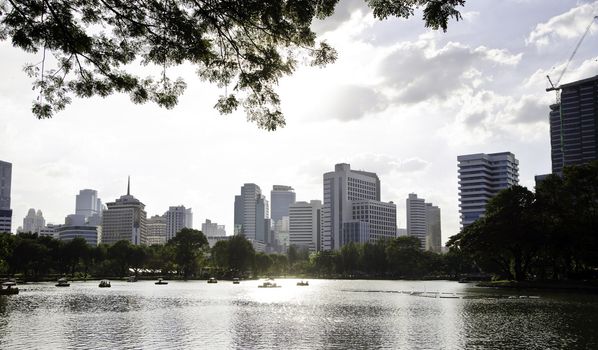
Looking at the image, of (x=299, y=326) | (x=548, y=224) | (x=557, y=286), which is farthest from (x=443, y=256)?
(x=299, y=326)

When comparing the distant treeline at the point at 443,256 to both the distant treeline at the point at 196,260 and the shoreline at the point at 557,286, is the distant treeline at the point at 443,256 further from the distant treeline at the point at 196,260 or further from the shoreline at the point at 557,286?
the shoreline at the point at 557,286

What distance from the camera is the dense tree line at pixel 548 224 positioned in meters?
80.6

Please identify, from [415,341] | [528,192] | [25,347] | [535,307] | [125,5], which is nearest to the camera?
[125,5]

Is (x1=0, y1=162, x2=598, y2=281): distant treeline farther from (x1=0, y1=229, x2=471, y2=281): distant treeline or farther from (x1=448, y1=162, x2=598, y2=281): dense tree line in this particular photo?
(x1=0, y1=229, x2=471, y2=281): distant treeline

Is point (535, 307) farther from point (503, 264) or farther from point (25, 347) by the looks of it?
point (503, 264)

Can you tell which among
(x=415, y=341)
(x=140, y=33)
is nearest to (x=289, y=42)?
(x=140, y=33)

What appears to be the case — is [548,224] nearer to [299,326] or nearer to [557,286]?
[557,286]

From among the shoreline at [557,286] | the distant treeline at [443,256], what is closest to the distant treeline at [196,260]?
the distant treeline at [443,256]

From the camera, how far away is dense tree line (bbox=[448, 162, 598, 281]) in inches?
3172

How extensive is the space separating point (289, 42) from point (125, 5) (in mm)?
4335

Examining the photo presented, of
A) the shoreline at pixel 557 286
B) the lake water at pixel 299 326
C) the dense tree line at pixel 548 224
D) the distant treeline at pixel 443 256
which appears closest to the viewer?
the lake water at pixel 299 326

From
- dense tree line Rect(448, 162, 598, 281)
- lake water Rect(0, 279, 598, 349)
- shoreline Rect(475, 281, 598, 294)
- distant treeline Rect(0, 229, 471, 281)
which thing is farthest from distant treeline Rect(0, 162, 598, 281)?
lake water Rect(0, 279, 598, 349)

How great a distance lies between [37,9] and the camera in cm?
1413

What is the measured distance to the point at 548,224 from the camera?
84500mm
